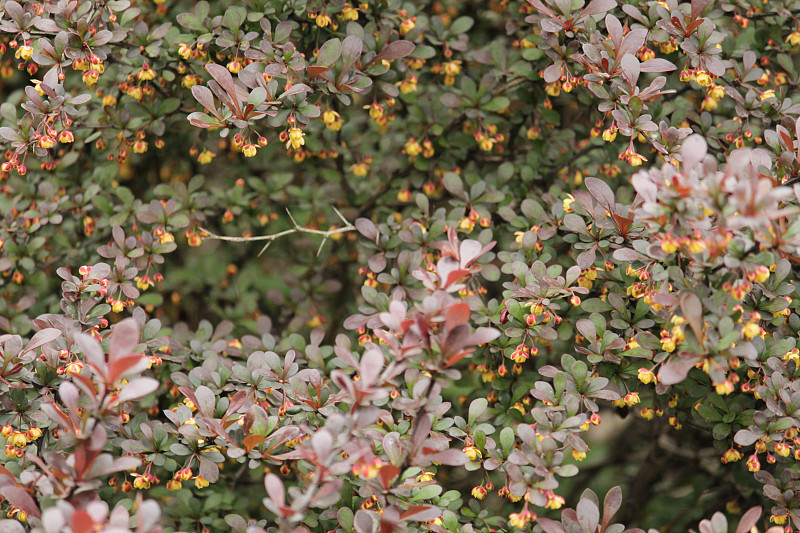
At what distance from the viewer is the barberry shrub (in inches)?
46.7

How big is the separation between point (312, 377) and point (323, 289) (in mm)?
816

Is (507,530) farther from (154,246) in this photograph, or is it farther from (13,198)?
(13,198)

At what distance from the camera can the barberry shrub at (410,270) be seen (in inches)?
46.7

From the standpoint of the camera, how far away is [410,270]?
68.6 inches

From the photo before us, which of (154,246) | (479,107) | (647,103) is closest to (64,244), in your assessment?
(154,246)

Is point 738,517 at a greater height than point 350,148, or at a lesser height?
lesser

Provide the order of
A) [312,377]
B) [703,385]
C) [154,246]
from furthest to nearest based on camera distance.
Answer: [154,246] < [703,385] < [312,377]

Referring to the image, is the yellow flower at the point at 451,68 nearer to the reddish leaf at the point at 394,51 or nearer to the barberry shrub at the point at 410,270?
the barberry shrub at the point at 410,270

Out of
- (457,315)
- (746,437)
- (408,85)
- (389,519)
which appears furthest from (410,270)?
(746,437)

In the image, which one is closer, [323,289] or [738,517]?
[738,517]

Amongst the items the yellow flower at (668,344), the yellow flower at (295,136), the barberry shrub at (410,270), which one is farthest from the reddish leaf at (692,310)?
the yellow flower at (295,136)

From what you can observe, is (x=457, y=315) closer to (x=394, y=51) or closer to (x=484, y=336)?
(x=484, y=336)

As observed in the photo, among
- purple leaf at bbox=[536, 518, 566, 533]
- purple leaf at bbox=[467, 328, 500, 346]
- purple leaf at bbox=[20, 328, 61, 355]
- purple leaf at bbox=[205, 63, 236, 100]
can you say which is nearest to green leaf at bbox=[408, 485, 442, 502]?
purple leaf at bbox=[536, 518, 566, 533]

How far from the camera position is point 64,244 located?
2.00 m
